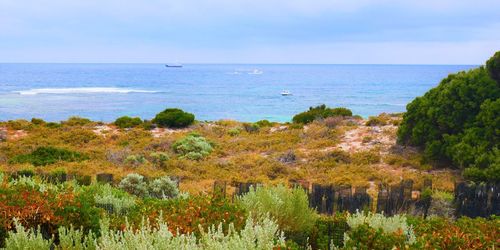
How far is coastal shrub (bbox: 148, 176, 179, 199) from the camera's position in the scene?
10.0 metres

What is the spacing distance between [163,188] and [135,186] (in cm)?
61

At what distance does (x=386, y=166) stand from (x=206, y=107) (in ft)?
162

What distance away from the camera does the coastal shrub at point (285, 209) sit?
586 cm

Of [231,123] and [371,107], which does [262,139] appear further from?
[371,107]

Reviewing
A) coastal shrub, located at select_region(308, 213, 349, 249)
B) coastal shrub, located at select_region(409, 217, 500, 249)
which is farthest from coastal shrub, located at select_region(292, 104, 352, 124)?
coastal shrub, located at select_region(409, 217, 500, 249)

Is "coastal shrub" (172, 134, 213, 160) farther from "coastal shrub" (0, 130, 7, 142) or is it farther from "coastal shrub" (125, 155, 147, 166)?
"coastal shrub" (0, 130, 7, 142)

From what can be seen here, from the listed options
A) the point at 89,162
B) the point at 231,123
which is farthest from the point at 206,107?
the point at 89,162

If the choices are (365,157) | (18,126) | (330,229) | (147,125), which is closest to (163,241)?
(330,229)

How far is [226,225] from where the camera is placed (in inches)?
201

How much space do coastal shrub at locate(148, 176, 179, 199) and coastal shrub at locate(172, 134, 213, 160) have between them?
777 centimetres

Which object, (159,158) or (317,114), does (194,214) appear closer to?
(159,158)

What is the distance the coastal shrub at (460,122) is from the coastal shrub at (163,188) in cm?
768

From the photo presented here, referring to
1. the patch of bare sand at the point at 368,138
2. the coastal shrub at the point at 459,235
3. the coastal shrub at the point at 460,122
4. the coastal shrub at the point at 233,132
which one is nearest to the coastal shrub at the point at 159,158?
the coastal shrub at the point at 233,132

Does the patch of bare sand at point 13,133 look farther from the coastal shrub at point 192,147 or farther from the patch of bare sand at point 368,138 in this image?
the patch of bare sand at point 368,138
